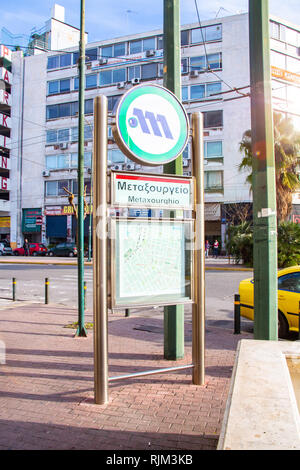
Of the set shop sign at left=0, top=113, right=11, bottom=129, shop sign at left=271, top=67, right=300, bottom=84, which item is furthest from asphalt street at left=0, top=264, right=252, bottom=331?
shop sign at left=0, top=113, right=11, bottom=129

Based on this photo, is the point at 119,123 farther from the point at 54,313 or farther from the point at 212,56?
the point at 212,56

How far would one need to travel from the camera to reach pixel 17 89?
47812mm

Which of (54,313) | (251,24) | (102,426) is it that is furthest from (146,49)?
(102,426)

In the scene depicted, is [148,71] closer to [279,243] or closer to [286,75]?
[286,75]

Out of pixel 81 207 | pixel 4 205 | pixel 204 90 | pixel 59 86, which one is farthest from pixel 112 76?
pixel 81 207

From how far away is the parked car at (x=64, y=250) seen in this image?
134 ft

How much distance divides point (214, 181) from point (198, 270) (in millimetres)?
33901

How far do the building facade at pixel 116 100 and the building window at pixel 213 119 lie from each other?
0.30ft

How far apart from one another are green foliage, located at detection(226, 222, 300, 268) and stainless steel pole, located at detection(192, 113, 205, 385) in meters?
18.6

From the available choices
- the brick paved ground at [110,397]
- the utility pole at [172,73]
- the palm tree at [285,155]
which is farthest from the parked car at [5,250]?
the utility pole at [172,73]

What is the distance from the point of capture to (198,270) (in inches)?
200

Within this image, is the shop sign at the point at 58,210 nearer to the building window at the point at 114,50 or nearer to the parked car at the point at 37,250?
the parked car at the point at 37,250

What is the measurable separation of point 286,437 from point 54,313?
30.4 feet

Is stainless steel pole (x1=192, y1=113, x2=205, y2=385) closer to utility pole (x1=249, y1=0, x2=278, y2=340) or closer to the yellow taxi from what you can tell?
utility pole (x1=249, y1=0, x2=278, y2=340)
